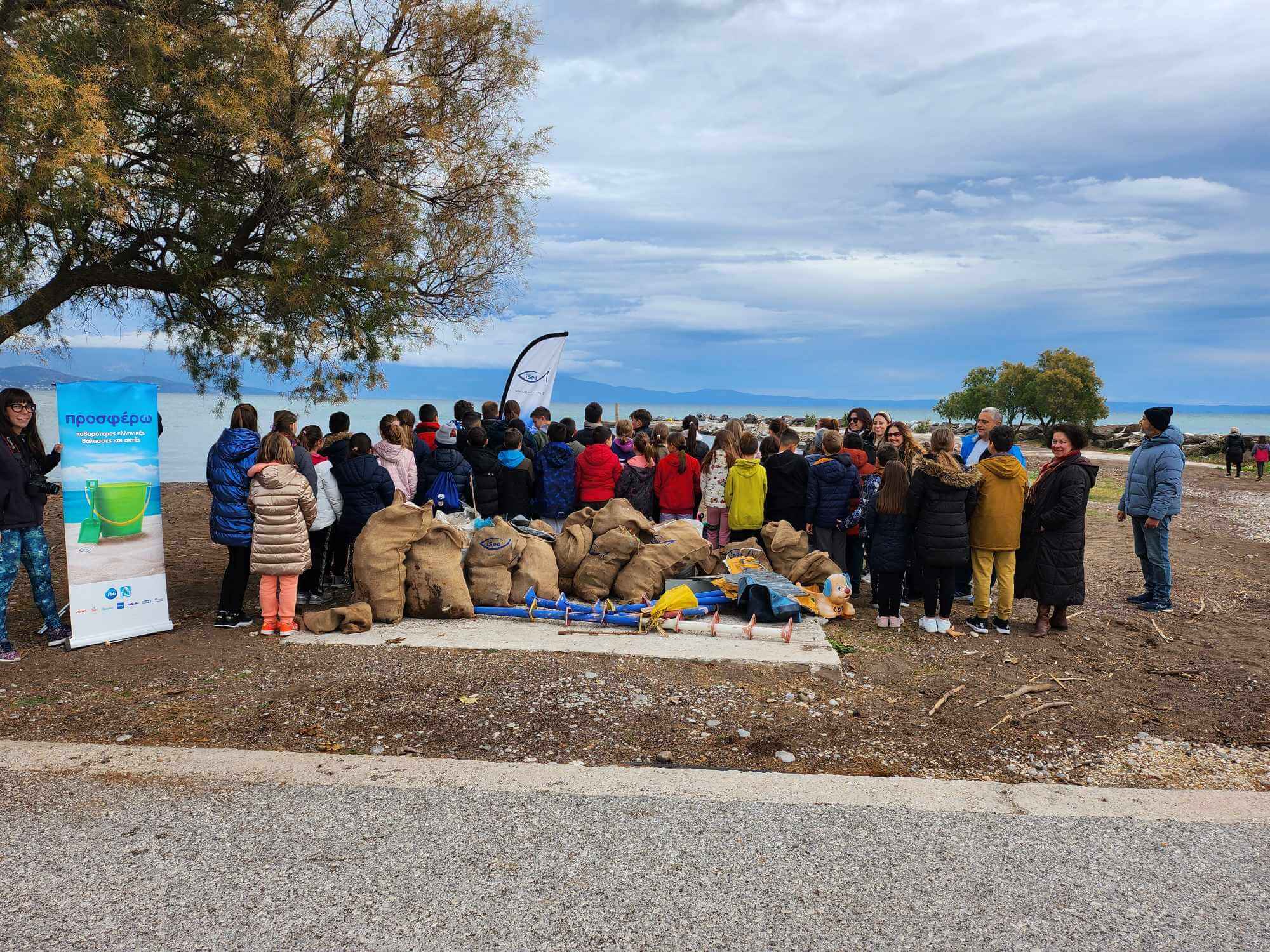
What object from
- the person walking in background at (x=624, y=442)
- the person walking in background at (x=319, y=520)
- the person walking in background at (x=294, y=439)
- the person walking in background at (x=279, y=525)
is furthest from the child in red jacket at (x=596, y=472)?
the person walking in background at (x=279, y=525)

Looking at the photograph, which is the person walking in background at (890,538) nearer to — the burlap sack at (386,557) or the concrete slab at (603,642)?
the concrete slab at (603,642)

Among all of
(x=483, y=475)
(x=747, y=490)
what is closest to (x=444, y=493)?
(x=483, y=475)

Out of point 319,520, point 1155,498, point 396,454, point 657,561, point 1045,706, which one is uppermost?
point 396,454

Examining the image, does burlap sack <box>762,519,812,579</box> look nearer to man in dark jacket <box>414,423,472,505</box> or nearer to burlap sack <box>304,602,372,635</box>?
man in dark jacket <box>414,423,472,505</box>

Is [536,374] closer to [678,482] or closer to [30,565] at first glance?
[678,482]

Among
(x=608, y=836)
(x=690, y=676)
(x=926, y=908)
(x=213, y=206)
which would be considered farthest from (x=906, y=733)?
(x=213, y=206)

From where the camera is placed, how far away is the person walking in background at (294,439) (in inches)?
254

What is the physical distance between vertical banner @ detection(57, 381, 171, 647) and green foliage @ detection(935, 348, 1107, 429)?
52.8 m

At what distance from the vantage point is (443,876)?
10.2 feet

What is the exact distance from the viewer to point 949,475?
6715mm

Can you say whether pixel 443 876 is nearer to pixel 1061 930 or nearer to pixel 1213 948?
pixel 1061 930

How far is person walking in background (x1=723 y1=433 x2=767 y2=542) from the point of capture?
809 cm

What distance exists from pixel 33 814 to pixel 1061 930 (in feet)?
14.3

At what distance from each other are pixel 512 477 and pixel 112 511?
3.59 m
